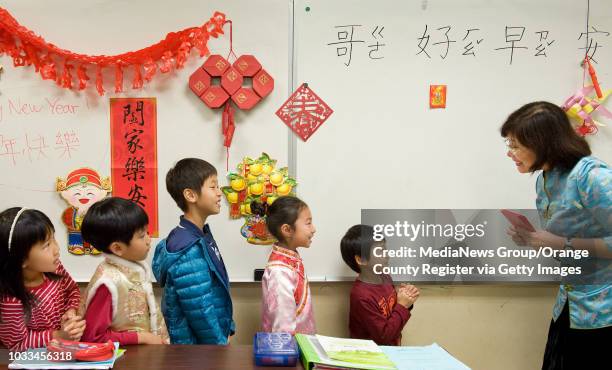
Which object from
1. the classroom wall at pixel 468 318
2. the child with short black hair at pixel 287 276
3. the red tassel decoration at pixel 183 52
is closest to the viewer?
the child with short black hair at pixel 287 276

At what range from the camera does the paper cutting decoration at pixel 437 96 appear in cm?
210

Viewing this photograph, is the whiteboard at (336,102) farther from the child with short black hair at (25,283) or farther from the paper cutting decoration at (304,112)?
the child with short black hair at (25,283)

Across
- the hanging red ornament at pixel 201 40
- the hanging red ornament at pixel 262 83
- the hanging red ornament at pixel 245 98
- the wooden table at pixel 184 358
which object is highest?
the hanging red ornament at pixel 201 40

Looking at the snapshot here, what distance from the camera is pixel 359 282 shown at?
2.02 m

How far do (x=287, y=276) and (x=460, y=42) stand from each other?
4.21 ft

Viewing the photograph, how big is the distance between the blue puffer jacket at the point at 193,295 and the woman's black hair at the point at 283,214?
0.30 m

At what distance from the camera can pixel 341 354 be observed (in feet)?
3.64

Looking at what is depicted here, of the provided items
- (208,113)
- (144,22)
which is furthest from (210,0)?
(208,113)

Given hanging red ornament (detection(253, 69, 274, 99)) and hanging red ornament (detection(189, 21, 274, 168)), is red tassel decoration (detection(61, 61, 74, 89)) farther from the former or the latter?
hanging red ornament (detection(253, 69, 274, 99))

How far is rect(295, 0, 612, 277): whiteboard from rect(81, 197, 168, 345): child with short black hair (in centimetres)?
84

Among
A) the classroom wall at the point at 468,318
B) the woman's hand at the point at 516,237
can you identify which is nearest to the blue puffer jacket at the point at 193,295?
the classroom wall at the point at 468,318

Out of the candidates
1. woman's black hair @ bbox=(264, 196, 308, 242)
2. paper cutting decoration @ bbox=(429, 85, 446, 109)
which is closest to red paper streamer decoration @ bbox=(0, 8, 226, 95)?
woman's black hair @ bbox=(264, 196, 308, 242)

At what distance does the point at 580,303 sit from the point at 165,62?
1.83 meters

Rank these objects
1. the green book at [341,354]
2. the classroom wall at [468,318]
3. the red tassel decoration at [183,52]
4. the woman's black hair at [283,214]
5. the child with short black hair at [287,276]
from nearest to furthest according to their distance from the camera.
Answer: the green book at [341,354] < the child with short black hair at [287,276] < the woman's black hair at [283,214] < the red tassel decoration at [183,52] < the classroom wall at [468,318]
